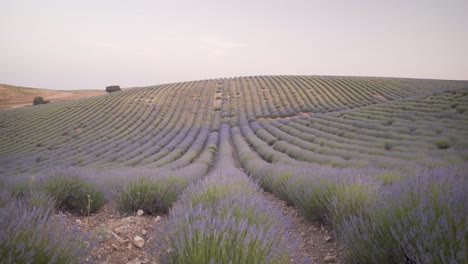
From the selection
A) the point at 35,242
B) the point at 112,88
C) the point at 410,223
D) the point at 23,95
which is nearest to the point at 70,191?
the point at 35,242

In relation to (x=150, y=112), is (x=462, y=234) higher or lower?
higher

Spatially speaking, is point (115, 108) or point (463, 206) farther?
point (115, 108)

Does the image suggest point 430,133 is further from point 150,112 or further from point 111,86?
point 111,86

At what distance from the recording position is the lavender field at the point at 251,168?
202 centimetres

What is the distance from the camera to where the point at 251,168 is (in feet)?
35.2

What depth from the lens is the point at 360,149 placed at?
11938 mm

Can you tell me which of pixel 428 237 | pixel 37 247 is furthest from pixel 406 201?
pixel 37 247

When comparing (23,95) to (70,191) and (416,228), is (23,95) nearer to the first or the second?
Answer: (70,191)

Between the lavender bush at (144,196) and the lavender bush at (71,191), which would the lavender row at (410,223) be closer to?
the lavender bush at (144,196)

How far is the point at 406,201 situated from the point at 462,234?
0.68 metres

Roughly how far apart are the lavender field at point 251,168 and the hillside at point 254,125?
0.13 m

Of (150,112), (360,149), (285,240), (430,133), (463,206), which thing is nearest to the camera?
(463,206)

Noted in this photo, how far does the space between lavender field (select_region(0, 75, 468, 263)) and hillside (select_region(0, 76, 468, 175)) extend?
0.44 ft

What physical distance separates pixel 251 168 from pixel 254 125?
16.7 meters
